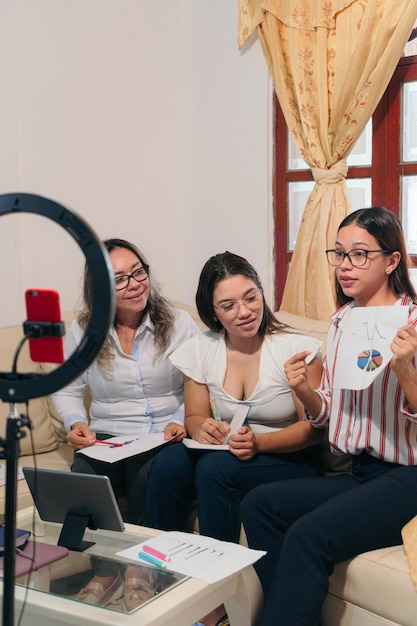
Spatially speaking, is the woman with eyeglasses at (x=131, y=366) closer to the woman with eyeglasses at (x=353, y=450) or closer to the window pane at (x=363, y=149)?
the woman with eyeglasses at (x=353, y=450)

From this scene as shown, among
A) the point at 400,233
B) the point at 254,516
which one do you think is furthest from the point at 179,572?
the point at 400,233

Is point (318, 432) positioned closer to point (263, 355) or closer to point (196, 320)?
point (263, 355)

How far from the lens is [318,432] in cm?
224

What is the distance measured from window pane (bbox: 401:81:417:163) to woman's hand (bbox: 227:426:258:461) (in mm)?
1375

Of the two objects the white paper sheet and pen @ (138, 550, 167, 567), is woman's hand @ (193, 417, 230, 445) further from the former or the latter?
pen @ (138, 550, 167, 567)

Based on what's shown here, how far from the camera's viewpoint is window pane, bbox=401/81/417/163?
297 cm

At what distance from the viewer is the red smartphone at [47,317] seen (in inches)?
44.0

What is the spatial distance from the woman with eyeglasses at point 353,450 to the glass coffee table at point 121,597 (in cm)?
8

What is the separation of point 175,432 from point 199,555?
0.74 meters

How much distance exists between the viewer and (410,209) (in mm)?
3018

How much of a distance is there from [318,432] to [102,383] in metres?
0.74

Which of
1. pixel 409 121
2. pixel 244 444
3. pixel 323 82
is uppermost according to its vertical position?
pixel 323 82

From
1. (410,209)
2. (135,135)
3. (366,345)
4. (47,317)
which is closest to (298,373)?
(366,345)

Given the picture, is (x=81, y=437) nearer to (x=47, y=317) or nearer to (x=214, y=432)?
(x=214, y=432)
